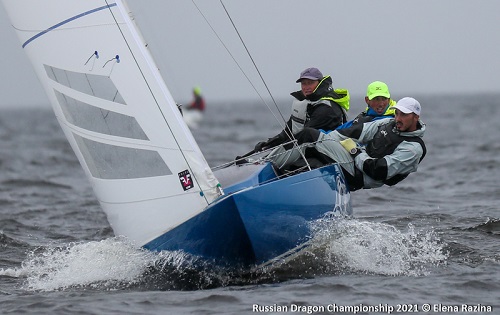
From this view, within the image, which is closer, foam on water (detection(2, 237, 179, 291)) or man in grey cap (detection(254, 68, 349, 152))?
foam on water (detection(2, 237, 179, 291))

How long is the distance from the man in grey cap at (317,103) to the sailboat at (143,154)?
3.18 ft

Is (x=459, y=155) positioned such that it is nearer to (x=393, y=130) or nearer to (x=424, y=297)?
(x=393, y=130)

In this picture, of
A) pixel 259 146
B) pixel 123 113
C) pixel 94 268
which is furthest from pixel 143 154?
pixel 259 146

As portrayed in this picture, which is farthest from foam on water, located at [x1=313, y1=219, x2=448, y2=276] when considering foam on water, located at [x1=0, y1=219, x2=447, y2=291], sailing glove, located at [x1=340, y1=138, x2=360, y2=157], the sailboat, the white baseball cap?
the white baseball cap

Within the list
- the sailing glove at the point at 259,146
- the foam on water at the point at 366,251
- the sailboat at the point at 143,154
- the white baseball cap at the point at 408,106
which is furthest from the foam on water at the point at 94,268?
the white baseball cap at the point at 408,106

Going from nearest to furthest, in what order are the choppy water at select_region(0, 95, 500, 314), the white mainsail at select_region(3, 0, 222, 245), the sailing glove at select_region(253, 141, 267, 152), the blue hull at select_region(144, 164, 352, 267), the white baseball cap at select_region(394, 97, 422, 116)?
the choppy water at select_region(0, 95, 500, 314)
the blue hull at select_region(144, 164, 352, 267)
the white mainsail at select_region(3, 0, 222, 245)
the white baseball cap at select_region(394, 97, 422, 116)
the sailing glove at select_region(253, 141, 267, 152)

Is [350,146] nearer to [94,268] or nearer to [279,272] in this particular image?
[279,272]

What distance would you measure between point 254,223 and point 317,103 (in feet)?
6.05

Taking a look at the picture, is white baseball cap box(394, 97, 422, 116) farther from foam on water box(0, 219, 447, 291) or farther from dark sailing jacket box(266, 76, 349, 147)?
foam on water box(0, 219, 447, 291)

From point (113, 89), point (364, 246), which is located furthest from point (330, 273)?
point (113, 89)

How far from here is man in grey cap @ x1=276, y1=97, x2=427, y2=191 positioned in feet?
21.7

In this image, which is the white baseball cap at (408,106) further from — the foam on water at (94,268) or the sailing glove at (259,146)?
the foam on water at (94,268)

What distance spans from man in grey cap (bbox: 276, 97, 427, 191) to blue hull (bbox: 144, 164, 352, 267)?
55 centimetres

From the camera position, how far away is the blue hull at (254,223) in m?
5.59
